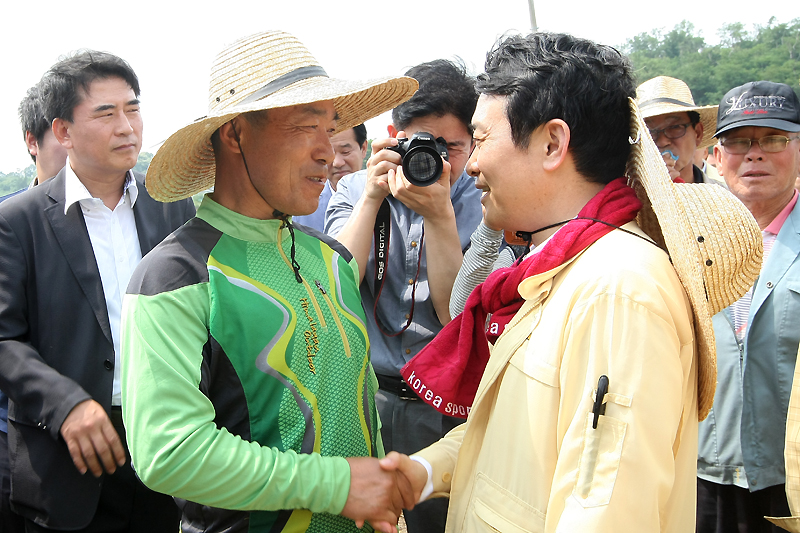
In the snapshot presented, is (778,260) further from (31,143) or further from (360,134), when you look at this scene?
(31,143)

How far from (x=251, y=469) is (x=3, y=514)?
1745mm

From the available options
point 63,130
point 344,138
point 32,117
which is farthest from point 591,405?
point 32,117

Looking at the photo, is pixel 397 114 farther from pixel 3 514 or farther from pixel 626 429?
pixel 3 514

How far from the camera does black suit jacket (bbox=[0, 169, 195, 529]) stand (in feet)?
7.72

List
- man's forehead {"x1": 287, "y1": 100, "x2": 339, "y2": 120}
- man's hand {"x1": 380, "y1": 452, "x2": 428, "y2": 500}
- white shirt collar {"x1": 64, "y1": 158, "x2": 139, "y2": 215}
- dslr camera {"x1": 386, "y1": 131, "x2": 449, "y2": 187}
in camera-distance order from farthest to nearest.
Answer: white shirt collar {"x1": 64, "y1": 158, "x2": 139, "y2": 215} < dslr camera {"x1": 386, "y1": 131, "x2": 449, "y2": 187} < man's forehead {"x1": 287, "y1": 100, "x2": 339, "y2": 120} < man's hand {"x1": 380, "y1": 452, "x2": 428, "y2": 500}

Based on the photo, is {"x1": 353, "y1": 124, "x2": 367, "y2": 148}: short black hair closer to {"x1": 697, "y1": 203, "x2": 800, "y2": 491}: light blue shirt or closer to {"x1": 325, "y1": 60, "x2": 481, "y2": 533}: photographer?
{"x1": 325, "y1": 60, "x2": 481, "y2": 533}: photographer

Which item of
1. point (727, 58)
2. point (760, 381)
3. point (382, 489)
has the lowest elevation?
point (727, 58)

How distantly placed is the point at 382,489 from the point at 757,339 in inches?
73.4

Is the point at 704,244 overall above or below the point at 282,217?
below

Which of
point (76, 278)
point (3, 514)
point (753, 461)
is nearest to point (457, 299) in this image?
point (753, 461)

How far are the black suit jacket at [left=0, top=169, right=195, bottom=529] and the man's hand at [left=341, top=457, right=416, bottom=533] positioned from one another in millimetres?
1276

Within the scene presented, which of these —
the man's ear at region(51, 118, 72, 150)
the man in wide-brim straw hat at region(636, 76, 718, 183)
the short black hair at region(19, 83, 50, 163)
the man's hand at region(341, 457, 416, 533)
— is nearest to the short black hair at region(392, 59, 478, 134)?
the man in wide-brim straw hat at region(636, 76, 718, 183)

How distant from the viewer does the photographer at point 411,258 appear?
2.50m

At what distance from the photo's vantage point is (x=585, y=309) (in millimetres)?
1319
